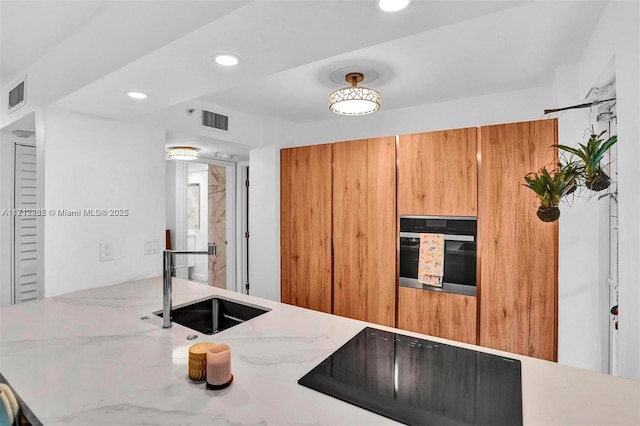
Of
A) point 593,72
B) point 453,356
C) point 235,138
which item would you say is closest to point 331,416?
point 453,356

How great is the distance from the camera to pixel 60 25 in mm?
1604

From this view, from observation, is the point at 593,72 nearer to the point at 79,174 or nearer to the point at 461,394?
the point at 461,394

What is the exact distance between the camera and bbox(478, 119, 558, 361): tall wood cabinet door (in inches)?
84.4

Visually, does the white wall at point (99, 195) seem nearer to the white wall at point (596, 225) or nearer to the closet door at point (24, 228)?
the closet door at point (24, 228)

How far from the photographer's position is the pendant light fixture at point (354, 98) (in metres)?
2.06

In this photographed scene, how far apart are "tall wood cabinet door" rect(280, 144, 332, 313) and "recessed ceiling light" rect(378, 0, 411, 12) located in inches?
77.1

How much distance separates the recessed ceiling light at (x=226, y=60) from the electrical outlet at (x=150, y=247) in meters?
1.55

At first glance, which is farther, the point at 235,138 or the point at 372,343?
the point at 235,138

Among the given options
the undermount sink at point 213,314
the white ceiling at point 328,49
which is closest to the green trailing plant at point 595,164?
the white ceiling at point 328,49

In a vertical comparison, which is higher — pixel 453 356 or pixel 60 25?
pixel 60 25

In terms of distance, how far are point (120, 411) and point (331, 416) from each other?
57cm

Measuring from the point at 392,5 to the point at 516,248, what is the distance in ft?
6.02

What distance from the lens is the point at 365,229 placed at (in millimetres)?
2775

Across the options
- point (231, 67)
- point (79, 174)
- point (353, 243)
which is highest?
point (231, 67)
